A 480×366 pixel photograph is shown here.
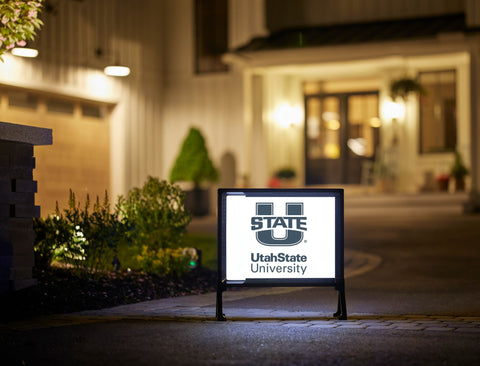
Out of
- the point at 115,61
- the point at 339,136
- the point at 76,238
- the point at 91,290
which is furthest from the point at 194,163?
the point at 91,290

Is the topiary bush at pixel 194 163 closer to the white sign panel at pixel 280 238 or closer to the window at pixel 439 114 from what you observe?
the window at pixel 439 114

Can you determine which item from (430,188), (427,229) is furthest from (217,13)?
(427,229)

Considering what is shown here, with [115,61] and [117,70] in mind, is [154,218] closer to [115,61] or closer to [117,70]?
[117,70]

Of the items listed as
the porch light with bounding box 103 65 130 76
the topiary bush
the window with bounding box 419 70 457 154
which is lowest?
the topiary bush

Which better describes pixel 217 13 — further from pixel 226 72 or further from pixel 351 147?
pixel 351 147

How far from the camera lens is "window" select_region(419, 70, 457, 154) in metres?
21.5

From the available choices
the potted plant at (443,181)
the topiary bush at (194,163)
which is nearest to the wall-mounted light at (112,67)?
the topiary bush at (194,163)

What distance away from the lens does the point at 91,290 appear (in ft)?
27.0

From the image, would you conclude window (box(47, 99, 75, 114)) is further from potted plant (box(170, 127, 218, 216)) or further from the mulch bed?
the mulch bed

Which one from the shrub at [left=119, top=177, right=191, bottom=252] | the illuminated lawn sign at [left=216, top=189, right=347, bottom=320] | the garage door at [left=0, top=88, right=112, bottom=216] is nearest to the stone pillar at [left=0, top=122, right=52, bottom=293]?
the shrub at [left=119, top=177, right=191, bottom=252]

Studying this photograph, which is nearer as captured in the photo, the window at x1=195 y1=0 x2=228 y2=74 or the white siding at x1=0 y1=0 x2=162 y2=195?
the white siding at x1=0 y1=0 x2=162 y2=195

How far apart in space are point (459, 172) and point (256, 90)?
19.1ft

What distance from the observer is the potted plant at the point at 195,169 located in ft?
68.3

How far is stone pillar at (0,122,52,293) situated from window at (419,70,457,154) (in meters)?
15.3
